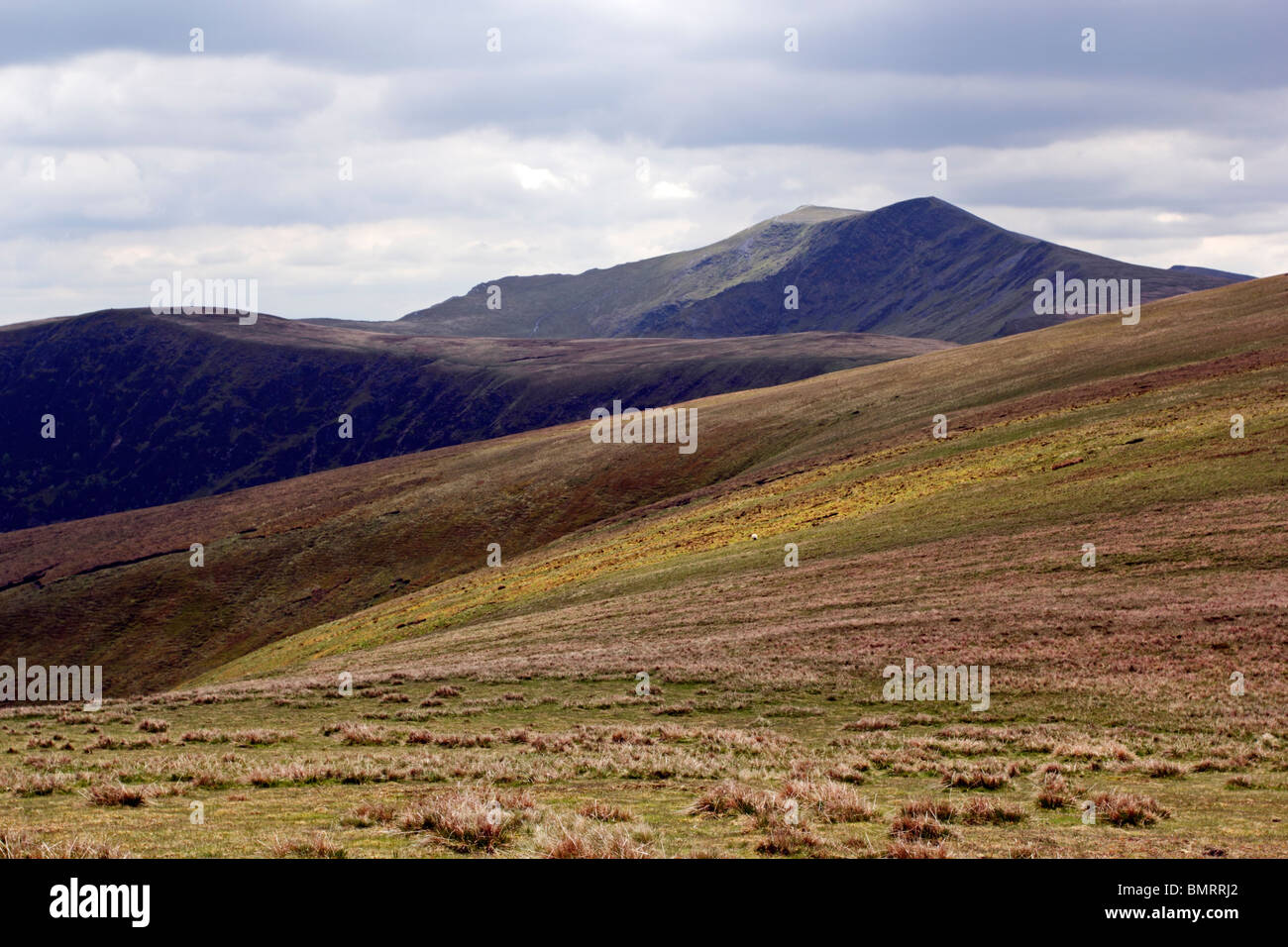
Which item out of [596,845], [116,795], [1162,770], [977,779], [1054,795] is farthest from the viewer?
[1162,770]

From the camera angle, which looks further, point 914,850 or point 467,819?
point 467,819

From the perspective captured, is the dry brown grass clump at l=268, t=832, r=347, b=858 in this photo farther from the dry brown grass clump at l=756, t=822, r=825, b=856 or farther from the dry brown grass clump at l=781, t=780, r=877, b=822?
the dry brown grass clump at l=781, t=780, r=877, b=822

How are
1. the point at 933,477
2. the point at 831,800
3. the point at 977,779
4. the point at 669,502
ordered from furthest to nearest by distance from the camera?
the point at 669,502, the point at 933,477, the point at 977,779, the point at 831,800

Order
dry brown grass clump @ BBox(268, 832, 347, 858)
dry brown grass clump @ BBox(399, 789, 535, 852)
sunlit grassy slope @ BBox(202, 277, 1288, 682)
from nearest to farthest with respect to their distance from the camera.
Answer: dry brown grass clump @ BBox(268, 832, 347, 858), dry brown grass clump @ BBox(399, 789, 535, 852), sunlit grassy slope @ BBox(202, 277, 1288, 682)

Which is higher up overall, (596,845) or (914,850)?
(596,845)

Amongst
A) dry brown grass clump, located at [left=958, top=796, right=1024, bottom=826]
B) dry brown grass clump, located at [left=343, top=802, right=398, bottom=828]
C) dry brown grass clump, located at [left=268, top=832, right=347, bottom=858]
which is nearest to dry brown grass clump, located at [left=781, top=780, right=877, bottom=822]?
dry brown grass clump, located at [left=958, top=796, right=1024, bottom=826]

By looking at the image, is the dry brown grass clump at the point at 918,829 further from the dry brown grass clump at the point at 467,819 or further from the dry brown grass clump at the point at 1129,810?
the dry brown grass clump at the point at 467,819

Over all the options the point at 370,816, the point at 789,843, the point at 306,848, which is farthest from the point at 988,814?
the point at 306,848

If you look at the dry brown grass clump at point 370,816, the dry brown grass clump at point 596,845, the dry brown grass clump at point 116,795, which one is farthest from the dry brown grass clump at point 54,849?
the dry brown grass clump at point 596,845

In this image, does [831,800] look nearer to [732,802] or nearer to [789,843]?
[732,802]

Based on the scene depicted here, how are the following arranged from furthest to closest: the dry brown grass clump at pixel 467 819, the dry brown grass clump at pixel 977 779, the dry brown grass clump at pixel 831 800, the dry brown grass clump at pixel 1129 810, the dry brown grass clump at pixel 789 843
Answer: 1. the dry brown grass clump at pixel 977 779
2. the dry brown grass clump at pixel 831 800
3. the dry brown grass clump at pixel 1129 810
4. the dry brown grass clump at pixel 467 819
5. the dry brown grass clump at pixel 789 843

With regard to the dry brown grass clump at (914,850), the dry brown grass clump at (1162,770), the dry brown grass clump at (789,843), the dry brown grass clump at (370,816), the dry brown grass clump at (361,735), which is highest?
the dry brown grass clump at (914,850)
